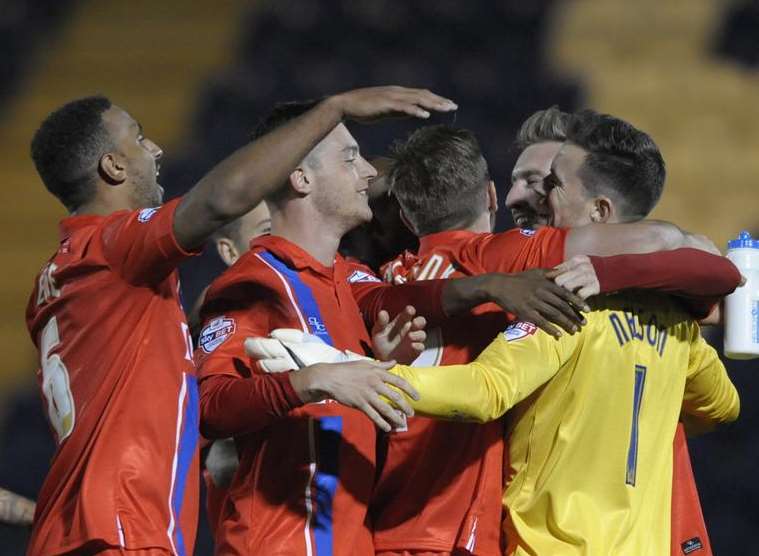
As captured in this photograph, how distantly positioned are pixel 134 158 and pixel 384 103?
0.69m

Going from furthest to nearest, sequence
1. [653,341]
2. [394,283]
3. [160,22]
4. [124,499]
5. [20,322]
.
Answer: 1. [160,22]
2. [20,322]
3. [394,283]
4. [653,341]
5. [124,499]

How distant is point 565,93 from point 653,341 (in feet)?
9.52

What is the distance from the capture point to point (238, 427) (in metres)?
2.28

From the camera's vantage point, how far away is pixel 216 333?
2.43 m

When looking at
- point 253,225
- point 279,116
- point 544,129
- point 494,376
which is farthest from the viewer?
point 253,225

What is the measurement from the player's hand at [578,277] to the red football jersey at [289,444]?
1.38 ft

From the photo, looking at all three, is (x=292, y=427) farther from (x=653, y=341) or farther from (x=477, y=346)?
(x=653, y=341)

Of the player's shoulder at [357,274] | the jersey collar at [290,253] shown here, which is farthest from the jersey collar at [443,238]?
the jersey collar at [290,253]

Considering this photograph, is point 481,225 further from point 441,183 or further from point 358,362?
point 358,362

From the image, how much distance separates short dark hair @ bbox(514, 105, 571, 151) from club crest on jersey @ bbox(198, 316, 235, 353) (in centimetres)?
97

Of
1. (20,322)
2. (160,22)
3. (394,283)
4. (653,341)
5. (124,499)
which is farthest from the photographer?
(160,22)

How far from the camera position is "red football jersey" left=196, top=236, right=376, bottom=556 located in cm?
233

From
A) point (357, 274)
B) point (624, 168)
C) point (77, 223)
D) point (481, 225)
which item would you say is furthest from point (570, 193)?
point (77, 223)

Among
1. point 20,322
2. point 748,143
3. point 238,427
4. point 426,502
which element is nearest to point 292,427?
point 238,427
